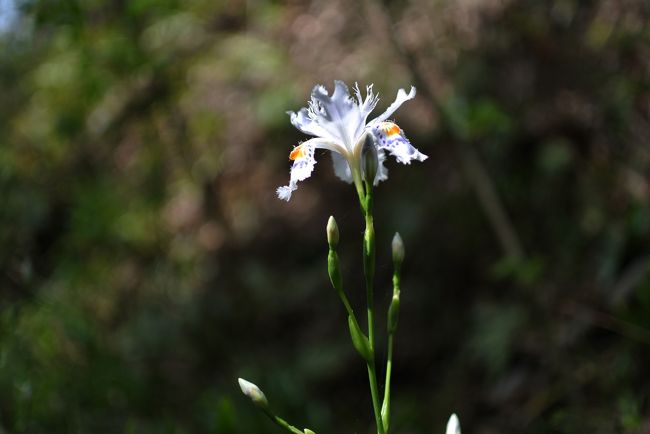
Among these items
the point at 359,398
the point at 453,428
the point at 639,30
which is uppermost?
the point at 639,30

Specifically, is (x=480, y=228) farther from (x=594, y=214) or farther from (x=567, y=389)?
(x=567, y=389)

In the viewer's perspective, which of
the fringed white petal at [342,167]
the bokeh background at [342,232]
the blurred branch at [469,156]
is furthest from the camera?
the bokeh background at [342,232]

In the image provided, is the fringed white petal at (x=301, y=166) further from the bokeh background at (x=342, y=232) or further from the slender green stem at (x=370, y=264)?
the bokeh background at (x=342, y=232)

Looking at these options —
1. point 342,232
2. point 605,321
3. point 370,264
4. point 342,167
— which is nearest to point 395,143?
point 342,167

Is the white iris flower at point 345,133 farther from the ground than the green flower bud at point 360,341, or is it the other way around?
the white iris flower at point 345,133

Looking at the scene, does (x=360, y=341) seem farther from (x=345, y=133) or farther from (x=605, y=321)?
(x=605, y=321)

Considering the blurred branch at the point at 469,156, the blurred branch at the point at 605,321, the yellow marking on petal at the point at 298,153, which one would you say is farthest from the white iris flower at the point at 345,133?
the blurred branch at the point at 605,321

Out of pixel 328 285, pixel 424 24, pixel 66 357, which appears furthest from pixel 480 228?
pixel 66 357
